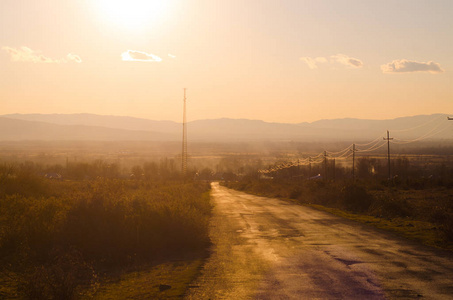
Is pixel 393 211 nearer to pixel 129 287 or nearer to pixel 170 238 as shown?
pixel 170 238

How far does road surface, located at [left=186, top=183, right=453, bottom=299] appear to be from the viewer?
1036 centimetres

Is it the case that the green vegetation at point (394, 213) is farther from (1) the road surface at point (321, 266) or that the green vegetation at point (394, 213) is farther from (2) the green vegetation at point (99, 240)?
(2) the green vegetation at point (99, 240)

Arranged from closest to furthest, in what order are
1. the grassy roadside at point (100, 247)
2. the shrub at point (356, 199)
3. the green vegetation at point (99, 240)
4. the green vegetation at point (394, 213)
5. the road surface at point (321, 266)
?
1. the road surface at point (321, 266)
2. the grassy roadside at point (100, 247)
3. the green vegetation at point (99, 240)
4. the green vegetation at point (394, 213)
5. the shrub at point (356, 199)

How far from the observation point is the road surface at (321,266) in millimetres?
10359

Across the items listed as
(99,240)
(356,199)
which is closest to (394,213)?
(356,199)

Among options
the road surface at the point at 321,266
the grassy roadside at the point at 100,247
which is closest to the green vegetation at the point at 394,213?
the road surface at the point at 321,266

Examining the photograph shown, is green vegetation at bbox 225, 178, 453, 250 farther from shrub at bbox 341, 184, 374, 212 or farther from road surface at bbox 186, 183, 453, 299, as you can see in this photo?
road surface at bbox 186, 183, 453, 299

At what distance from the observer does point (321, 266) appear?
12922 mm

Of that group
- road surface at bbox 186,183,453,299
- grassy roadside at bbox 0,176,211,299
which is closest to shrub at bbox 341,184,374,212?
road surface at bbox 186,183,453,299

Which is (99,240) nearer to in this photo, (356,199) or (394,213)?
(394,213)

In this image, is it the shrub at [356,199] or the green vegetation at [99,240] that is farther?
the shrub at [356,199]

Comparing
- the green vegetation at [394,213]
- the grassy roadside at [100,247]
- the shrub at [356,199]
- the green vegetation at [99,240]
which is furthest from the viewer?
the shrub at [356,199]

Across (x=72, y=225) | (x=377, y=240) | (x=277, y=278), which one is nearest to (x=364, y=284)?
(x=277, y=278)

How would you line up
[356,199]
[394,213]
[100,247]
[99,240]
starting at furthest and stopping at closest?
1. [356,199]
2. [394,213]
3. [99,240]
4. [100,247]
